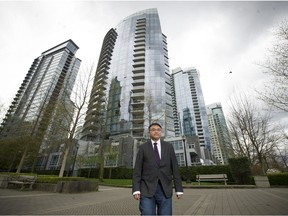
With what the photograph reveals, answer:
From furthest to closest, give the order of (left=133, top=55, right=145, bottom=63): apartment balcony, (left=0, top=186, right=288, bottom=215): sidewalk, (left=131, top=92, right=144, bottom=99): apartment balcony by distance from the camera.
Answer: (left=133, top=55, right=145, bottom=63): apartment balcony
(left=131, top=92, right=144, bottom=99): apartment balcony
(left=0, top=186, right=288, bottom=215): sidewalk

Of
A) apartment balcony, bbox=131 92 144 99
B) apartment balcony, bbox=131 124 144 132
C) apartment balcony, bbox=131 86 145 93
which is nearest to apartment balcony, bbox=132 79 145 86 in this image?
apartment balcony, bbox=131 86 145 93

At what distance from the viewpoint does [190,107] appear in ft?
315

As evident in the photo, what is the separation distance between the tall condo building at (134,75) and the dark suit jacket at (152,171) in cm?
3725

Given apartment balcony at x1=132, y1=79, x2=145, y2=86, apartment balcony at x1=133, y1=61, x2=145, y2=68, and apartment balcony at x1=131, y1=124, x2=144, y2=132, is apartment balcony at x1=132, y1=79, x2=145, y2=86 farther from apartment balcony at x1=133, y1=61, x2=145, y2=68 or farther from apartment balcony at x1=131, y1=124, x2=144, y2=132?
apartment balcony at x1=131, y1=124, x2=144, y2=132

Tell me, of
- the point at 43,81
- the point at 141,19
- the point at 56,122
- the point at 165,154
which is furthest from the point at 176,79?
the point at 165,154

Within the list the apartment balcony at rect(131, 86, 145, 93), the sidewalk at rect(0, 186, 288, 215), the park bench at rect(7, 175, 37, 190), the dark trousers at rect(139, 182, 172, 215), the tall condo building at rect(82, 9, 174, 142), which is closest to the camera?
the dark trousers at rect(139, 182, 172, 215)

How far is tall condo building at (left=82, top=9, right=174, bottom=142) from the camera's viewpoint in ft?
151

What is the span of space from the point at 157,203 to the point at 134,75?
54.2m

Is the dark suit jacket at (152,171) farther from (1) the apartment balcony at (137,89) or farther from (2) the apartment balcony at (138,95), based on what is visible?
(1) the apartment balcony at (137,89)

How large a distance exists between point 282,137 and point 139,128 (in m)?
32.4

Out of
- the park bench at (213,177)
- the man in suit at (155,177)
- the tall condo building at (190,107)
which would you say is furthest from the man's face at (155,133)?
the tall condo building at (190,107)

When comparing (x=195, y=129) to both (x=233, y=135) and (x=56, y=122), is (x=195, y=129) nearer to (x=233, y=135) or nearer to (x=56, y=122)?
(x=233, y=135)

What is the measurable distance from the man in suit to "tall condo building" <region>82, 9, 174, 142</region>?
3722 cm

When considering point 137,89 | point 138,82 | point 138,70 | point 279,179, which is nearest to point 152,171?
point 279,179
